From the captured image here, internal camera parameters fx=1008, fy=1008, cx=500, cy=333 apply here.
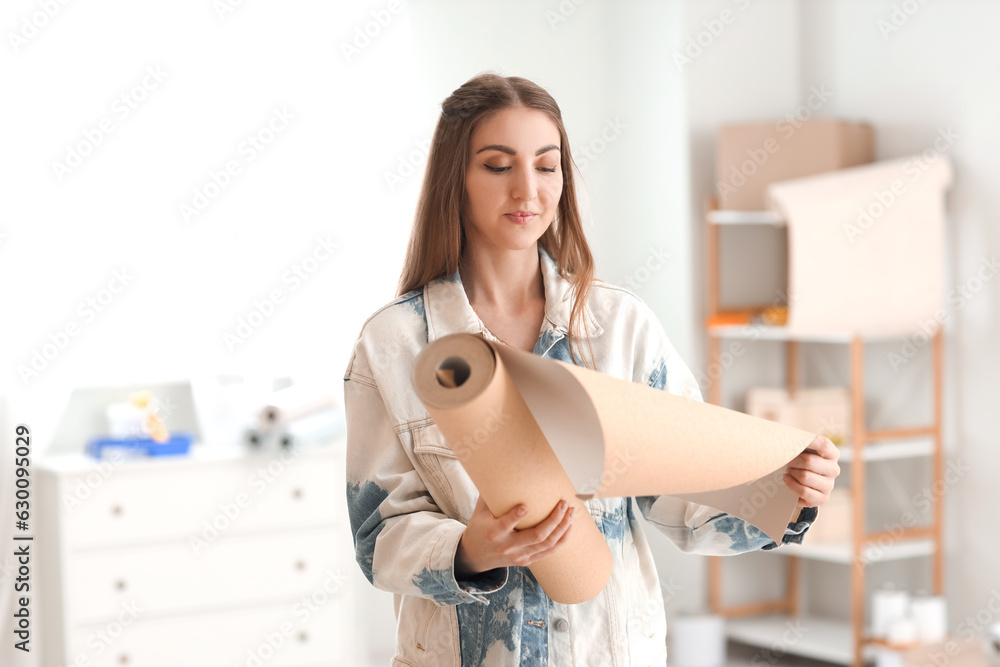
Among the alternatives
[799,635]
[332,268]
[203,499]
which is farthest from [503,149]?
[799,635]

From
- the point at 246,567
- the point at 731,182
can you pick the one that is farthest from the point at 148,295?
the point at 731,182

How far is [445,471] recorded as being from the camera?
1.11m

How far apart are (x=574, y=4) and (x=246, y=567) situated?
89.6 inches

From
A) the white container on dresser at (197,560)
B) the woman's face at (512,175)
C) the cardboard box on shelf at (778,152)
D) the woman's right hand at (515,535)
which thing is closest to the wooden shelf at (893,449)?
the cardboard box on shelf at (778,152)

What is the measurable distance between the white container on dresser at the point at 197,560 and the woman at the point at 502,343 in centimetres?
192

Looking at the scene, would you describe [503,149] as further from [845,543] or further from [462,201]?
[845,543]

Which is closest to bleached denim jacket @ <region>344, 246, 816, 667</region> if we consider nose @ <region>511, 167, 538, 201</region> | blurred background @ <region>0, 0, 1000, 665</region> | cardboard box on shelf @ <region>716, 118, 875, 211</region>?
nose @ <region>511, 167, 538, 201</region>

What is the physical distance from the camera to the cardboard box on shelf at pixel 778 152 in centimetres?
318

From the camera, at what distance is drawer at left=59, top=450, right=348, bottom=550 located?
2.81m

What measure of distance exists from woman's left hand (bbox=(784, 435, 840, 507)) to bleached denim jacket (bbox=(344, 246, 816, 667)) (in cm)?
5

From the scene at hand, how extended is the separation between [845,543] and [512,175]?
2.43m

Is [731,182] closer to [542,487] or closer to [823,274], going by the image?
[823,274]

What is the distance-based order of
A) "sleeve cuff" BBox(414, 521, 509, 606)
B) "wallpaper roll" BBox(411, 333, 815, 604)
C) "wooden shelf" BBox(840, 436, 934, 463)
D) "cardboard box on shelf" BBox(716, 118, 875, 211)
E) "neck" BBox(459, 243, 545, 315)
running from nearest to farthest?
"wallpaper roll" BBox(411, 333, 815, 604)
"sleeve cuff" BBox(414, 521, 509, 606)
"neck" BBox(459, 243, 545, 315)
"wooden shelf" BBox(840, 436, 934, 463)
"cardboard box on shelf" BBox(716, 118, 875, 211)

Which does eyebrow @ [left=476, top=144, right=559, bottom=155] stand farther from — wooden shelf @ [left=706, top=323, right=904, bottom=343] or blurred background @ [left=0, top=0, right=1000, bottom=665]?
wooden shelf @ [left=706, top=323, right=904, bottom=343]
